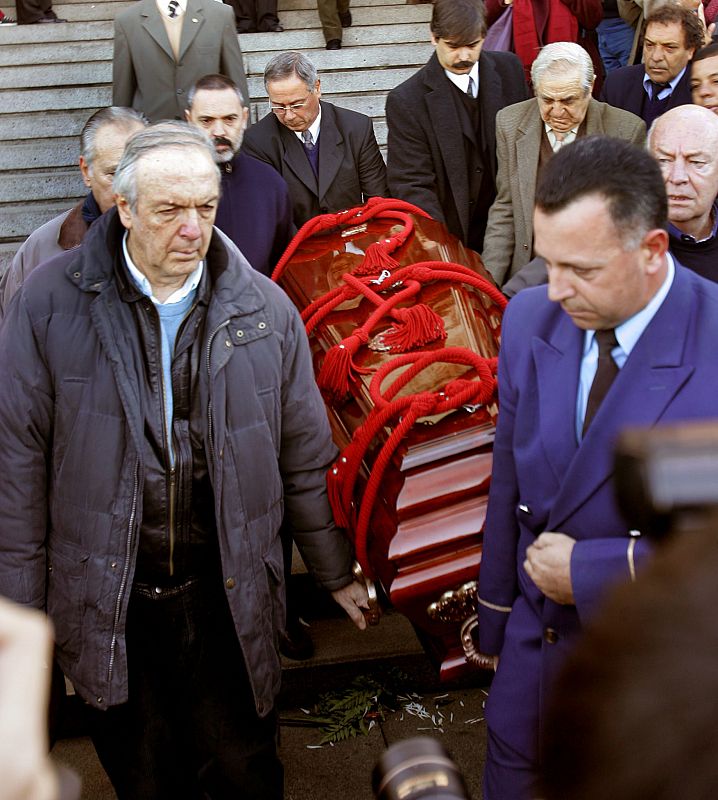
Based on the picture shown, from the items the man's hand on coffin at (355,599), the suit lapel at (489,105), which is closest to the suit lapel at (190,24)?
the suit lapel at (489,105)

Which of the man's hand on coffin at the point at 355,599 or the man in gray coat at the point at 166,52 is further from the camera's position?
the man in gray coat at the point at 166,52

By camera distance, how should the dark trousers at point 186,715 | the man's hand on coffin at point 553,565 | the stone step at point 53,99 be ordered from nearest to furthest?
the man's hand on coffin at point 553,565 < the dark trousers at point 186,715 < the stone step at point 53,99

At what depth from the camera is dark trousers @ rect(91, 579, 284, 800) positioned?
113 inches

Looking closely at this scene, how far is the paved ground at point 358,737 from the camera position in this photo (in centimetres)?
359

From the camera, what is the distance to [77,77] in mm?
7684

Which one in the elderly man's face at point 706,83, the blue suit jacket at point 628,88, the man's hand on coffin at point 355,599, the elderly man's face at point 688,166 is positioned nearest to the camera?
the man's hand on coffin at point 355,599

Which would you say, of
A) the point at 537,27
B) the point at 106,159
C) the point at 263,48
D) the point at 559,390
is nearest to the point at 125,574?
the point at 559,390

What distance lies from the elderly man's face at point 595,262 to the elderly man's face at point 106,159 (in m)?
1.84

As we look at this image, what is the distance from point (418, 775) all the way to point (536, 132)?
350cm

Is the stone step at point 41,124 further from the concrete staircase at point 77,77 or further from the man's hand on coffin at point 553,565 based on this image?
the man's hand on coffin at point 553,565

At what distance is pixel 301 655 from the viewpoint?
3.91 m

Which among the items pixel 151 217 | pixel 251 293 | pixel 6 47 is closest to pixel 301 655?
pixel 251 293

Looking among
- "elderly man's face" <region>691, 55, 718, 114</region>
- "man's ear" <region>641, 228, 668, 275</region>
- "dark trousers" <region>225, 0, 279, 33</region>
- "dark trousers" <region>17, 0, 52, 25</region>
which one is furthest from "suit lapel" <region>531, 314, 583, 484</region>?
"dark trousers" <region>17, 0, 52, 25</region>

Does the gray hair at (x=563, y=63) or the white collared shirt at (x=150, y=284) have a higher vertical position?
the gray hair at (x=563, y=63)
